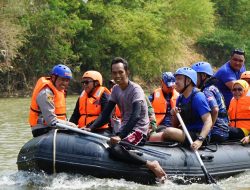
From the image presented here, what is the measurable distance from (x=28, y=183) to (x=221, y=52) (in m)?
40.1

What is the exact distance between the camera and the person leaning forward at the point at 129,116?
714 cm

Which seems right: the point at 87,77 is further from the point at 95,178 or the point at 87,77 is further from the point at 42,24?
the point at 42,24

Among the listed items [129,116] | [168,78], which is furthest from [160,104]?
[129,116]

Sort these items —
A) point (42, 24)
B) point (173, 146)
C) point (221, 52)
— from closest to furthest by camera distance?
point (173, 146), point (42, 24), point (221, 52)

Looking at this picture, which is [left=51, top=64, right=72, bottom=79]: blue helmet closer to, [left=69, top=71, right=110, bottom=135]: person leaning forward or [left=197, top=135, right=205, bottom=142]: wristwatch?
[left=69, top=71, right=110, bottom=135]: person leaning forward

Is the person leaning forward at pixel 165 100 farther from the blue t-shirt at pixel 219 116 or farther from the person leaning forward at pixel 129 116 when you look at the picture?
the person leaning forward at pixel 129 116

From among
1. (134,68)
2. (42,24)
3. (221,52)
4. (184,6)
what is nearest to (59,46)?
(42,24)

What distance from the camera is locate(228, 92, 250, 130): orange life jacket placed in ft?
28.4

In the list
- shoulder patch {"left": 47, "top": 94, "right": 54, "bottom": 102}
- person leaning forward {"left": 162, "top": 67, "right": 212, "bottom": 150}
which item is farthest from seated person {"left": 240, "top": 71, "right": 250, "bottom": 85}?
shoulder patch {"left": 47, "top": 94, "right": 54, "bottom": 102}

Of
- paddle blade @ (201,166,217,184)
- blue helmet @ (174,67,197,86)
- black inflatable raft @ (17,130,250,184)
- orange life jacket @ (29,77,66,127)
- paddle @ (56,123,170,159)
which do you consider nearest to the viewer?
black inflatable raft @ (17,130,250,184)

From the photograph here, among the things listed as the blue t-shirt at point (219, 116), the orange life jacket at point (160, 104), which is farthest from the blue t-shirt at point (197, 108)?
the orange life jacket at point (160, 104)

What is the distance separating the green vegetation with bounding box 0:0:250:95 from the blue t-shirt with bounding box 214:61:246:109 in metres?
16.3

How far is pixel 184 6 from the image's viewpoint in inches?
1618

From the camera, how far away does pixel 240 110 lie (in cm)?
870
